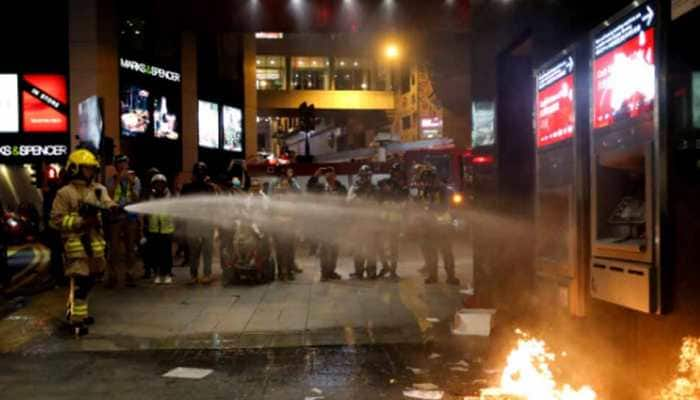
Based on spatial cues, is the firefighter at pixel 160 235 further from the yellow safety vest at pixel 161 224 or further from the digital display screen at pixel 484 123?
the digital display screen at pixel 484 123

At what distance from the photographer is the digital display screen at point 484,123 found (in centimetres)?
783

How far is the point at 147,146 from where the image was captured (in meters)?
22.8

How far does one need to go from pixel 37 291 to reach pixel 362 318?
19.3ft

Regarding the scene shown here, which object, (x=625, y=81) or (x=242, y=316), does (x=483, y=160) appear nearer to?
(x=625, y=81)

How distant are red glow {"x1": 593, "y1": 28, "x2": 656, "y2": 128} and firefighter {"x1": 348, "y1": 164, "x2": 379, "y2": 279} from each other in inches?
274

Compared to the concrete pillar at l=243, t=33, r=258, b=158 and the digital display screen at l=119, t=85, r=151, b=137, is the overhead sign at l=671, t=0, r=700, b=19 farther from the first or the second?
the concrete pillar at l=243, t=33, r=258, b=158

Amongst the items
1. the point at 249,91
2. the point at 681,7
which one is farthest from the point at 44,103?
the point at 681,7

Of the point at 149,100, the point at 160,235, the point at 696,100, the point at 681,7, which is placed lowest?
the point at 160,235

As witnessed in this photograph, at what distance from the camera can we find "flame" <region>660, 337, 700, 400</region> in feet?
13.7

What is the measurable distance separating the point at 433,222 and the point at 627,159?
635cm

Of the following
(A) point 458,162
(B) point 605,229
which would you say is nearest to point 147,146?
(A) point 458,162

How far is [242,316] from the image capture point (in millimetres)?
9000

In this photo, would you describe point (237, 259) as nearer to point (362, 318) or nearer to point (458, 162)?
point (362, 318)

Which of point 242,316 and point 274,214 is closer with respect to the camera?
point 242,316
